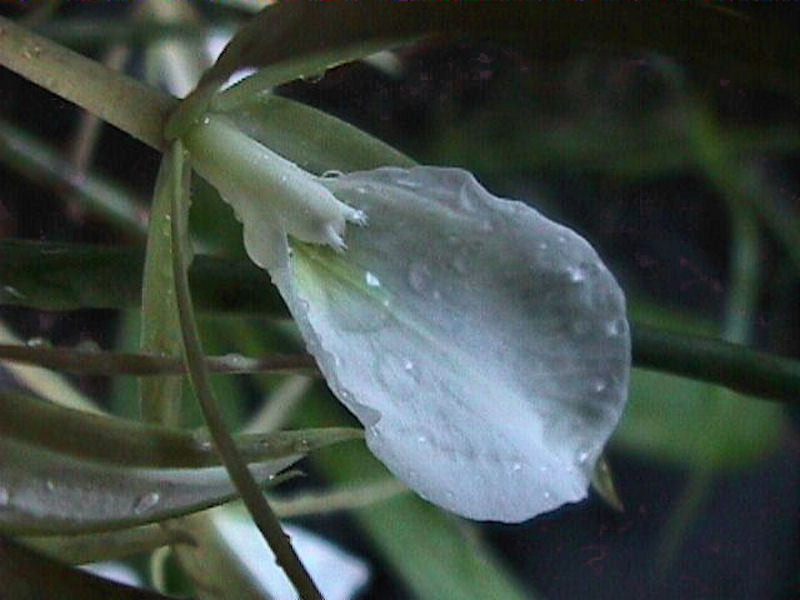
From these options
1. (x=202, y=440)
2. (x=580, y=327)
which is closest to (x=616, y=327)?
(x=580, y=327)

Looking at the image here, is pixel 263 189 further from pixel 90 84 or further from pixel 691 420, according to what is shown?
pixel 691 420

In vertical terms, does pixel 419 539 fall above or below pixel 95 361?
below

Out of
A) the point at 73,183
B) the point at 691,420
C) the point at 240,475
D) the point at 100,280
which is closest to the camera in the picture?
the point at 240,475

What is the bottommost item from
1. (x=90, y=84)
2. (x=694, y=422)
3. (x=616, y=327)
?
(x=694, y=422)

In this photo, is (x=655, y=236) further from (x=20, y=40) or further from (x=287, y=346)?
(x=20, y=40)

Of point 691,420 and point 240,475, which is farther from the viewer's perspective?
point 691,420

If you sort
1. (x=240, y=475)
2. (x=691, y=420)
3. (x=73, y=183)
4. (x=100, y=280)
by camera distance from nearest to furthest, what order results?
(x=240, y=475) < (x=100, y=280) < (x=73, y=183) < (x=691, y=420)

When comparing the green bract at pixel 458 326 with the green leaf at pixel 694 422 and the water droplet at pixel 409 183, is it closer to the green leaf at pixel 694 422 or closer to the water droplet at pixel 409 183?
the water droplet at pixel 409 183

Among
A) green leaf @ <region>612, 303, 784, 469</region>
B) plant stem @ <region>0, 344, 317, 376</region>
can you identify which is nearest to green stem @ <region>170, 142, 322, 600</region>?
plant stem @ <region>0, 344, 317, 376</region>
